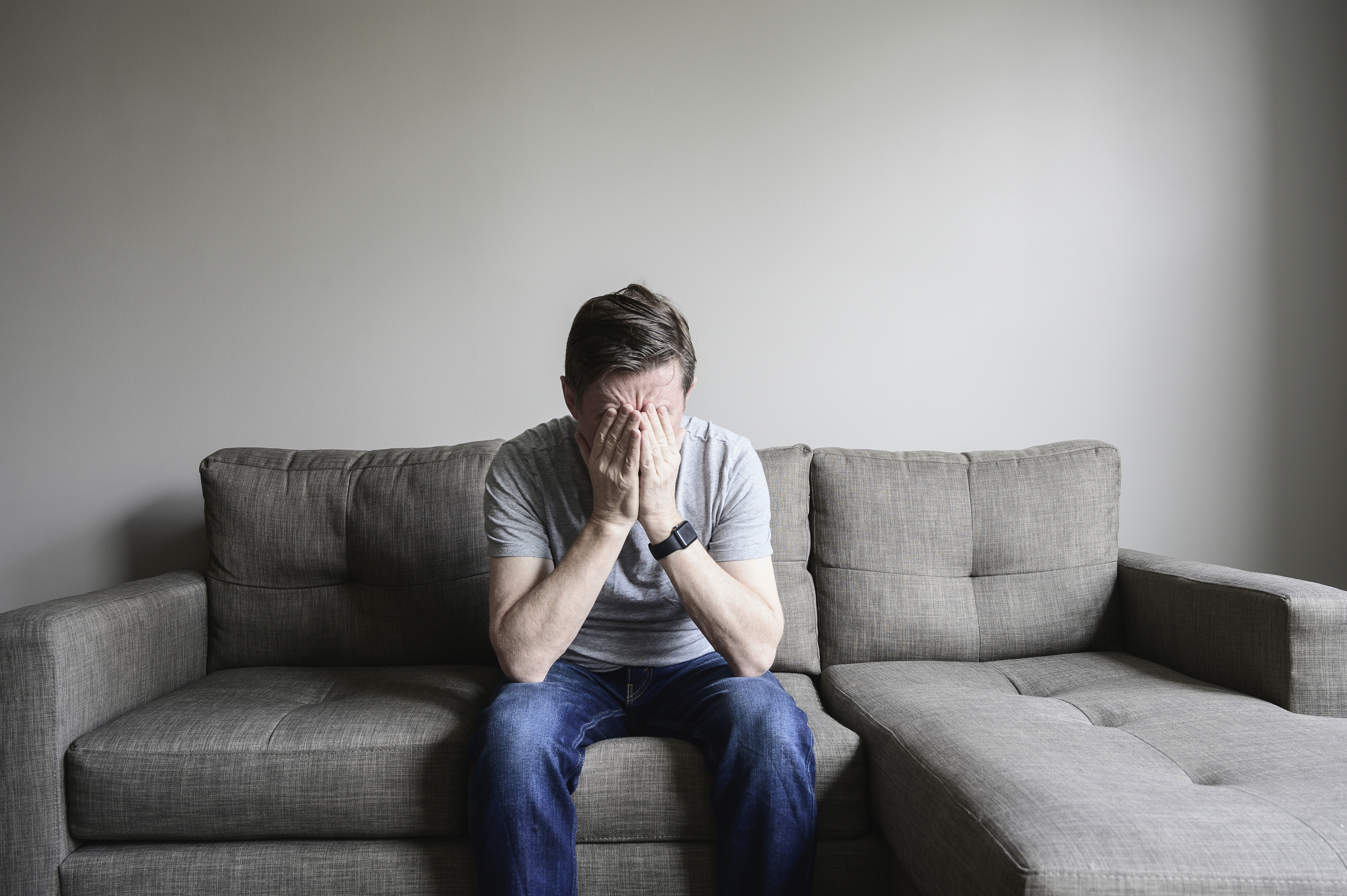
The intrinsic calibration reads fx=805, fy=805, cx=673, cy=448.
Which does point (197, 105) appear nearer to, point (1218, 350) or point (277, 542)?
point (277, 542)

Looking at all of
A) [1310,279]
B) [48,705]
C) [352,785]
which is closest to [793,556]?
[352,785]

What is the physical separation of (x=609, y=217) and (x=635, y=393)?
3.30ft

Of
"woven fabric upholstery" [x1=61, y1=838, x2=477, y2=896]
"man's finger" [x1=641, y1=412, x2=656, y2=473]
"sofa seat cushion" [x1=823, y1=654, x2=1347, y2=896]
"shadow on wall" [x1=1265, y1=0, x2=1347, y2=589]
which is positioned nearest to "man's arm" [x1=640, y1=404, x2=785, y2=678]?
"man's finger" [x1=641, y1=412, x2=656, y2=473]

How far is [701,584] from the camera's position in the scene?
129cm

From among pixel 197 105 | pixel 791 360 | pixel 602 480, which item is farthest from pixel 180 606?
pixel 791 360

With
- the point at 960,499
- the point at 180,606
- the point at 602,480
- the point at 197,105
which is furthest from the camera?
the point at 197,105

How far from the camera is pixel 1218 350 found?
7.25 ft

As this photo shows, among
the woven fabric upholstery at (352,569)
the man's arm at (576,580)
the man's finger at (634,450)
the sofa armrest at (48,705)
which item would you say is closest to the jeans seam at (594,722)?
the man's arm at (576,580)

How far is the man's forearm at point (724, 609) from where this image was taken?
50.8 inches

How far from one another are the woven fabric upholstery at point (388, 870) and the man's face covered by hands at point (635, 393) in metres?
0.67

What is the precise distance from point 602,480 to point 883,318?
1.19 meters

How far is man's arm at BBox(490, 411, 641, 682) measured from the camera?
1284mm

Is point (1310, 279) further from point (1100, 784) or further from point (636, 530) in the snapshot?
point (636, 530)

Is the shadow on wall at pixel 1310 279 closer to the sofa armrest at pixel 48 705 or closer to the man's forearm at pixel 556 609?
the man's forearm at pixel 556 609
